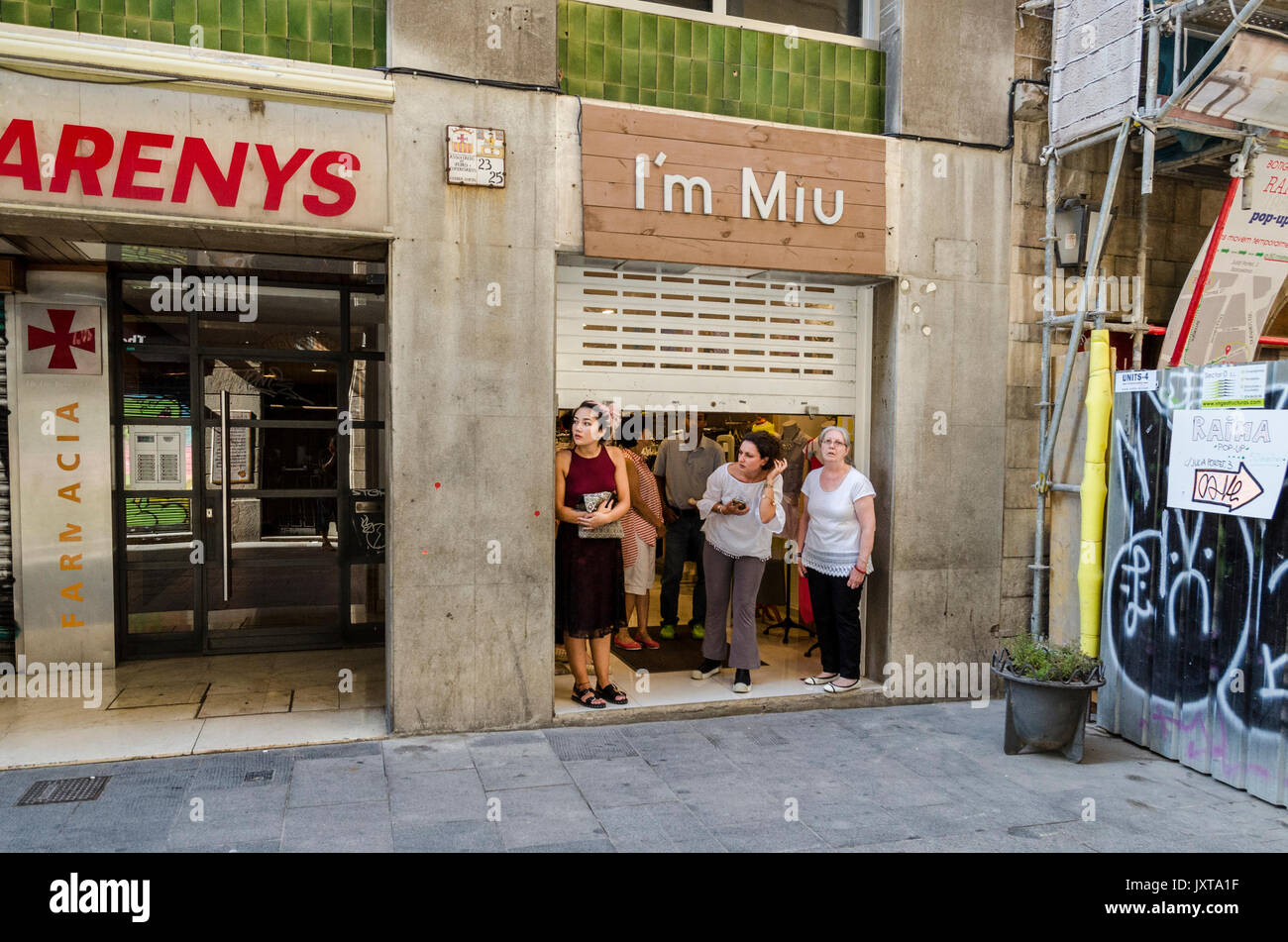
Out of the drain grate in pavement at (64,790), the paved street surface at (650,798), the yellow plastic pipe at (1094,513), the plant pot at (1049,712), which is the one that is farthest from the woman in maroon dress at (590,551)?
the yellow plastic pipe at (1094,513)

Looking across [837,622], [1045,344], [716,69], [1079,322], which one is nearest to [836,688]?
[837,622]

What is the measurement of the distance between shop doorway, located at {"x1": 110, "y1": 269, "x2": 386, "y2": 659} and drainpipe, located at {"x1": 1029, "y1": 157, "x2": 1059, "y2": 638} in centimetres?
535

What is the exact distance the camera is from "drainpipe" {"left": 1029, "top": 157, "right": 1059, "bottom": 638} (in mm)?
6699

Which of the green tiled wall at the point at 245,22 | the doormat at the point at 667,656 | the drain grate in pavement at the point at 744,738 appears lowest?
the drain grate in pavement at the point at 744,738

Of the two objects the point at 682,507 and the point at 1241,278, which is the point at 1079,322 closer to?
Result: the point at 1241,278

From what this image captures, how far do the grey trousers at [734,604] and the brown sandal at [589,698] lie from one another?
1032 mm

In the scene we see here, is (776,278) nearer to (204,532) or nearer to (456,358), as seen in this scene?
(456,358)

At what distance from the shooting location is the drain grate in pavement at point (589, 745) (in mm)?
5316

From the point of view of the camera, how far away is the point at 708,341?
6.55 metres

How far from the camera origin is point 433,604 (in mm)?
5574

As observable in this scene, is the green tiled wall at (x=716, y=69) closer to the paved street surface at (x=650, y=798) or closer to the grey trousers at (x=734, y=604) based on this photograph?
the grey trousers at (x=734, y=604)

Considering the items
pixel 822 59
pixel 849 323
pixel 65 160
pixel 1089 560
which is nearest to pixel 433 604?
pixel 65 160

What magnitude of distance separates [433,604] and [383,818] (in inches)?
59.1

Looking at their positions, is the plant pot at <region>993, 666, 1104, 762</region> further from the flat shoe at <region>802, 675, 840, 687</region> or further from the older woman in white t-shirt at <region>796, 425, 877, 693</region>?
the flat shoe at <region>802, 675, 840, 687</region>
